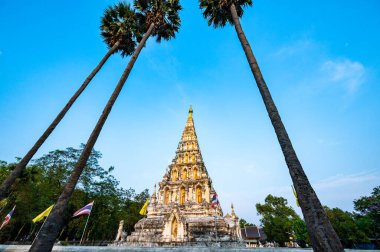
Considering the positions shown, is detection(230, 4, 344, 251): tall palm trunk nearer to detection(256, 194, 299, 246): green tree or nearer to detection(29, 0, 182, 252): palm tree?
detection(29, 0, 182, 252): palm tree

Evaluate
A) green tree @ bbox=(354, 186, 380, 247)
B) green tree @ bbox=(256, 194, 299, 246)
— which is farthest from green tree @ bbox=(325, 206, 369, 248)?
green tree @ bbox=(256, 194, 299, 246)

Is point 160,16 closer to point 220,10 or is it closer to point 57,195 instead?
point 220,10

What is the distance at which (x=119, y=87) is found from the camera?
8.62 meters

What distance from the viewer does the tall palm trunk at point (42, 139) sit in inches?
305

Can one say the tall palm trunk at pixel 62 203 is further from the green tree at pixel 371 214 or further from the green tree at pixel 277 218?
the green tree at pixel 277 218

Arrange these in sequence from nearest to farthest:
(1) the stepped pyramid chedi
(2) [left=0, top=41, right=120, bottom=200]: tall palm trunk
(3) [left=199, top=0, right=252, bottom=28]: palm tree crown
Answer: (2) [left=0, top=41, right=120, bottom=200]: tall palm trunk < (3) [left=199, top=0, right=252, bottom=28]: palm tree crown < (1) the stepped pyramid chedi

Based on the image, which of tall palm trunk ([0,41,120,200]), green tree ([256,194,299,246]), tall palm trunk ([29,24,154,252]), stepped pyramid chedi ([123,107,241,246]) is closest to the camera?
tall palm trunk ([29,24,154,252])

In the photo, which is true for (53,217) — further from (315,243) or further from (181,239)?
(181,239)

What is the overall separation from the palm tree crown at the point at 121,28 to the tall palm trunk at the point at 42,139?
40.2 inches

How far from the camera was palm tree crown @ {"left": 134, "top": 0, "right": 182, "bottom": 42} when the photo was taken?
1266 centimetres

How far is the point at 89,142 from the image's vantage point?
6816 millimetres

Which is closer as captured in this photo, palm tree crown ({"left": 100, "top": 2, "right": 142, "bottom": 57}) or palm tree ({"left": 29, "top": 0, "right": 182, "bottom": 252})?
palm tree ({"left": 29, "top": 0, "right": 182, "bottom": 252})

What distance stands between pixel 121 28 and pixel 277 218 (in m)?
46.4

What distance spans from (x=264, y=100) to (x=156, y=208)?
24.8m
